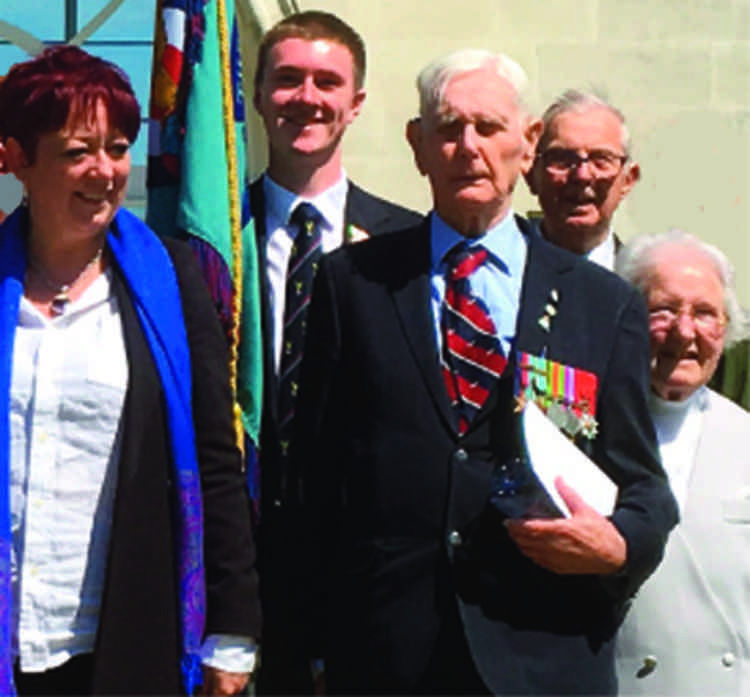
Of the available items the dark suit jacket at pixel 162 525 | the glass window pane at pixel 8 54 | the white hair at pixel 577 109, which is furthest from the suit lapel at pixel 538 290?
the glass window pane at pixel 8 54

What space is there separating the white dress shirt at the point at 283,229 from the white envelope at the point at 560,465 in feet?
2.70

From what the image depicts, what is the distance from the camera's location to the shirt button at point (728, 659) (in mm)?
3037

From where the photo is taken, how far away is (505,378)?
2.69 metres

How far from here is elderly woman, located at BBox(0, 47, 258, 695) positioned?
8.50ft

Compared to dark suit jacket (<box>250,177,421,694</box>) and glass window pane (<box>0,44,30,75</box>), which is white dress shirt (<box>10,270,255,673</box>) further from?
glass window pane (<box>0,44,30,75</box>)

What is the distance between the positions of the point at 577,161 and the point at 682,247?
1.60 ft

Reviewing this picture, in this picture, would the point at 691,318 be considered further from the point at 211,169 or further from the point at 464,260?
the point at 211,169

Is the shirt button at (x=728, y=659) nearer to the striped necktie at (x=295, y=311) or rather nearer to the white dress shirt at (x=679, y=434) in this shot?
the white dress shirt at (x=679, y=434)

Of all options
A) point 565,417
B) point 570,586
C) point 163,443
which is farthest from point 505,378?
point 163,443

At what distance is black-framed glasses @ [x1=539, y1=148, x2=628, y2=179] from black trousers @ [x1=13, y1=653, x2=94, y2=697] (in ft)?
5.20

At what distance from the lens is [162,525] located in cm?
266

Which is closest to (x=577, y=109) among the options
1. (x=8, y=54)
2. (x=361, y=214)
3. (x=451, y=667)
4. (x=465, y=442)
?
(x=361, y=214)

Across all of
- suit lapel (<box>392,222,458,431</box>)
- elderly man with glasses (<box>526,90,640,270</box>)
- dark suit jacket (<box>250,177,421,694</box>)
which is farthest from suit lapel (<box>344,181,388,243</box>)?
suit lapel (<box>392,222,458,431</box>)

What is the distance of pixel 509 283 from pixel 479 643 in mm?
609
